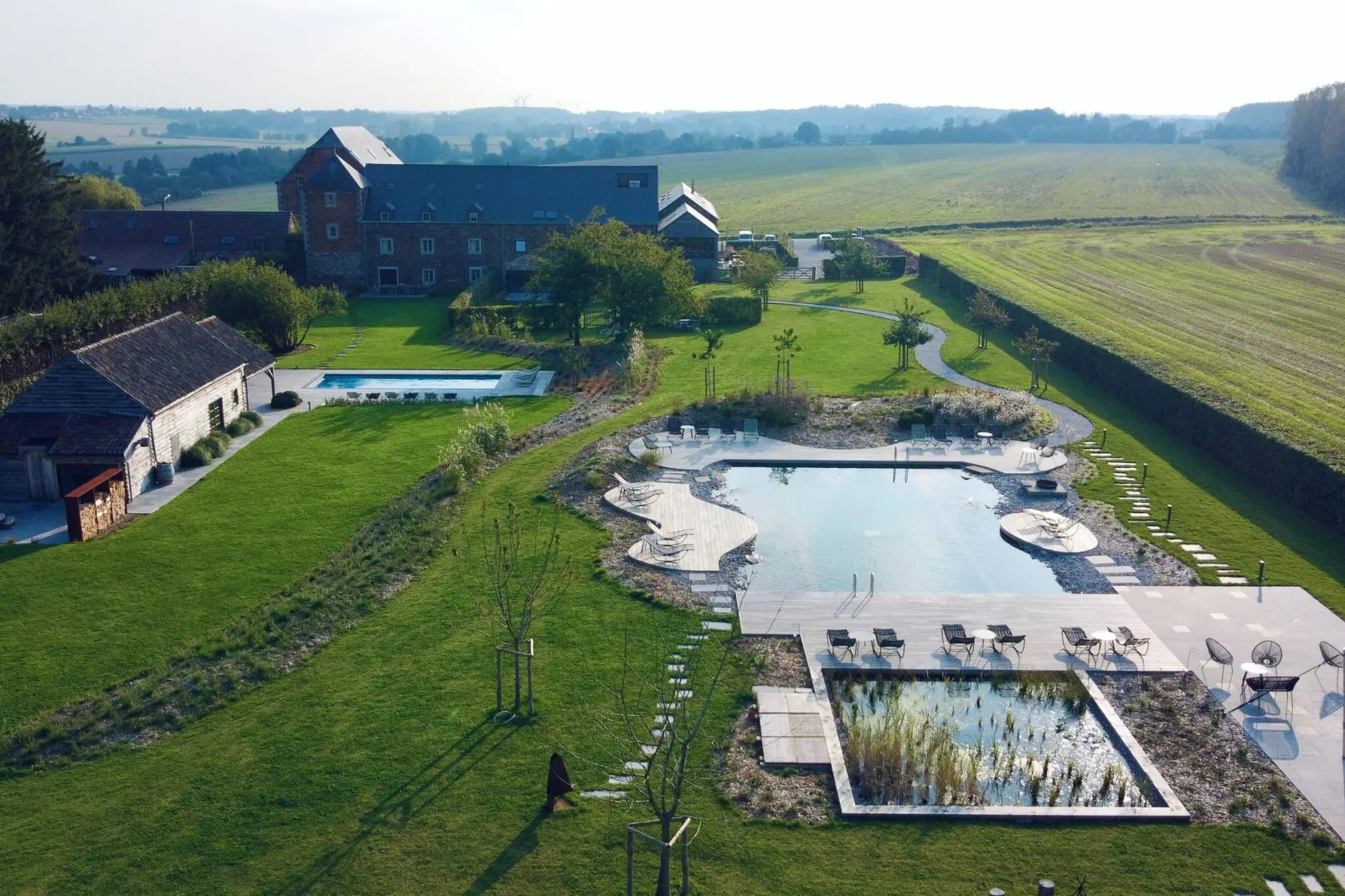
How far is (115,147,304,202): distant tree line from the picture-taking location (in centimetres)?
14275

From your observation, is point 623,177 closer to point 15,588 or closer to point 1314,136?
point 15,588

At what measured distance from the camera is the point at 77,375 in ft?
100

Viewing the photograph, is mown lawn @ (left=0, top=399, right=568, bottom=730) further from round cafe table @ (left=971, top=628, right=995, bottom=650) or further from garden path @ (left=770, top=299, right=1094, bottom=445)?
garden path @ (left=770, top=299, right=1094, bottom=445)

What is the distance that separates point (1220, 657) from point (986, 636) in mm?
4336

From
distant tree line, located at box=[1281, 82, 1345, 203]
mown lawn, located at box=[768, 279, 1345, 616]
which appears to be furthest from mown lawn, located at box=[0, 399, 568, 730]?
distant tree line, located at box=[1281, 82, 1345, 203]

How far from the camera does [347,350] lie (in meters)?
51.5

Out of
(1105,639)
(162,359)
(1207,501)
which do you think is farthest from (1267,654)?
(162,359)

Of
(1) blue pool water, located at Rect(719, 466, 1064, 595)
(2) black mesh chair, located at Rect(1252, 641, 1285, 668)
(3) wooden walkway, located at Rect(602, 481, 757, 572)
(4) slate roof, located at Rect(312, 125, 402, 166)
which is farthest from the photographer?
(4) slate roof, located at Rect(312, 125, 402, 166)

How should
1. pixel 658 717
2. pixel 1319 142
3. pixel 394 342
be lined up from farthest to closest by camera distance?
pixel 1319 142, pixel 394 342, pixel 658 717

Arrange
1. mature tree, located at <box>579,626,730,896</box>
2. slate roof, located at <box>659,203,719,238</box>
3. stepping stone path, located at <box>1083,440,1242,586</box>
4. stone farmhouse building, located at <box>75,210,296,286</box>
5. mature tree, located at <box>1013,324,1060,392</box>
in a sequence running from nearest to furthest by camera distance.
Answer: mature tree, located at <box>579,626,730,896</box> < stepping stone path, located at <box>1083,440,1242,586</box> < mature tree, located at <box>1013,324,1060,392</box> < stone farmhouse building, located at <box>75,210,296,286</box> < slate roof, located at <box>659,203,719,238</box>

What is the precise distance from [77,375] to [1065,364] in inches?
1510

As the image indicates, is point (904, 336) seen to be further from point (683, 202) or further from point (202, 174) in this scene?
point (202, 174)

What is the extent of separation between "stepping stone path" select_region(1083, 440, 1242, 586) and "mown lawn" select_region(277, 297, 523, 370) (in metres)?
26.6

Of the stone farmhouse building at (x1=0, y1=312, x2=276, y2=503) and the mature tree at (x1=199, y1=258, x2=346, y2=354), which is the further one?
the mature tree at (x1=199, y1=258, x2=346, y2=354)
